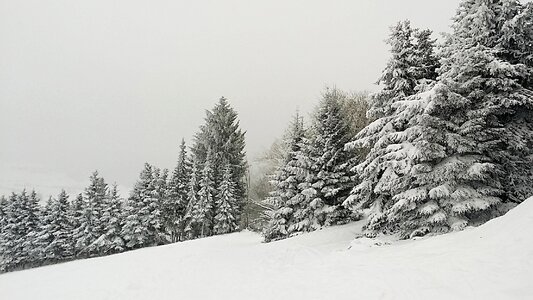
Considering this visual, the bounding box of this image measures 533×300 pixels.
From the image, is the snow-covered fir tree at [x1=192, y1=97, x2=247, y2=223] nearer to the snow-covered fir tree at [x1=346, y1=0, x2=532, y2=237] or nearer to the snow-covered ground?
the snow-covered ground

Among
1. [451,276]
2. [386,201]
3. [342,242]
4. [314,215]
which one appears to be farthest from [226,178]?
[451,276]

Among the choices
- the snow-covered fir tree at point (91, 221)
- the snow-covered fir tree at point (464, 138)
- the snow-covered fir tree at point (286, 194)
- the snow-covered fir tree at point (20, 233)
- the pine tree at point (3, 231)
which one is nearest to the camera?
the snow-covered fir tree at point (464, 138)

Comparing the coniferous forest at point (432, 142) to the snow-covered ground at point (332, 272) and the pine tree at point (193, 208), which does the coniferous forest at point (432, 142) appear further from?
the pine tree at point (193, 208)

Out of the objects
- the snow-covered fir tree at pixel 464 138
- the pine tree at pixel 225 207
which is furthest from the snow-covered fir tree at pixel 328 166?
the pine tree at pixel 225 207

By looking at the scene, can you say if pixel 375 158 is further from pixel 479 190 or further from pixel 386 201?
pixel 479 190

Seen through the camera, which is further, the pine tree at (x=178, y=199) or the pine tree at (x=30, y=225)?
the pine tree at (x=30, y=225)

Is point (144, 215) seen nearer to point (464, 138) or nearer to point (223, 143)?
point (223, 143)

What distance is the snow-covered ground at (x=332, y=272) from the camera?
7070 mm

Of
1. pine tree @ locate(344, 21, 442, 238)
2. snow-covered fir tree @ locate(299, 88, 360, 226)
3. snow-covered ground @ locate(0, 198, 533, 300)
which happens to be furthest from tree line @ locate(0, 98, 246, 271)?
pine tree @ locate(344, 21, 442, 238)

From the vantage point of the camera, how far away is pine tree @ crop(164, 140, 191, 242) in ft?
110

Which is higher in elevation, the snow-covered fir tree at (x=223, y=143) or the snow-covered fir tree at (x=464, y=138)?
the snow-covered fir tree at (x=223, y=143)

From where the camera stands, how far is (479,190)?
11047 mm

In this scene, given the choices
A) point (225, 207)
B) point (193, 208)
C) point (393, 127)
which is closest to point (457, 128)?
point (393, 127)

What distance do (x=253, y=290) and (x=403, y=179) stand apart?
6804 millimetres
